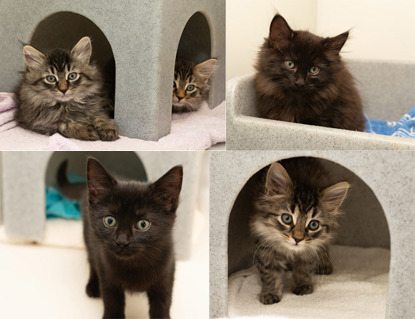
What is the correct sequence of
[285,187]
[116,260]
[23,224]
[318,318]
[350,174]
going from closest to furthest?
[116,260] → [318,318] → [285,187] → [23,224] → [350,174]

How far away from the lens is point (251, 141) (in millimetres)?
1834

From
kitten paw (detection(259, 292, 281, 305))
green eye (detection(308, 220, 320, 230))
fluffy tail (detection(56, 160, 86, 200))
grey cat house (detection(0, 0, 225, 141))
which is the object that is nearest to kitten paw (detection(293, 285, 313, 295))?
kitten paw (detection(259, 292, 281, 305))

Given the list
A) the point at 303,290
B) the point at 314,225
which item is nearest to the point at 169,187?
the point at 314,225

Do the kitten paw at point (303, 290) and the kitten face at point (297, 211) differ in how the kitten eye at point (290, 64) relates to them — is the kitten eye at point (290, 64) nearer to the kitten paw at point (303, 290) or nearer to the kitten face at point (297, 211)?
the kitten face at point (297, 211)

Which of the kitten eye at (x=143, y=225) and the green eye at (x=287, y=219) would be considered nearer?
the kitten eye at (x=143, y=225)

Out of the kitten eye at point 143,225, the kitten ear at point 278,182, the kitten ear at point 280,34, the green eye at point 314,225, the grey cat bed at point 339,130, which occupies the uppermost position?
the kitten ear at point 280,34

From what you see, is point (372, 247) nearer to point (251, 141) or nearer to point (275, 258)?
point (275, 258)

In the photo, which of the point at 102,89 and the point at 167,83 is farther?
the point at 102,89

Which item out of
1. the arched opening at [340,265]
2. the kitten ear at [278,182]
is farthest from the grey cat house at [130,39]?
the kitten ear at [278,182]

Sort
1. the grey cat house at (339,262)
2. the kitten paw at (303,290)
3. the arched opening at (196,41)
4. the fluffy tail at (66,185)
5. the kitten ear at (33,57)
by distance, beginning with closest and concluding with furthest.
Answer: the grey cat house at (339,262) < the kitten paw at (303,290) < the kitten ear at (33,57) < the fluffy tail at (66,185) < the arched opening at (196,41)

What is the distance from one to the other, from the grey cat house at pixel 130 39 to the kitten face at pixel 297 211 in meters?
0.68

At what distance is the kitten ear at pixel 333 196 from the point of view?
66.1 inches

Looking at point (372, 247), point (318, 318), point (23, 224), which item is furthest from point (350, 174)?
point (23, 224)

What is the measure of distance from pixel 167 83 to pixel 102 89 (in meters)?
0.35
